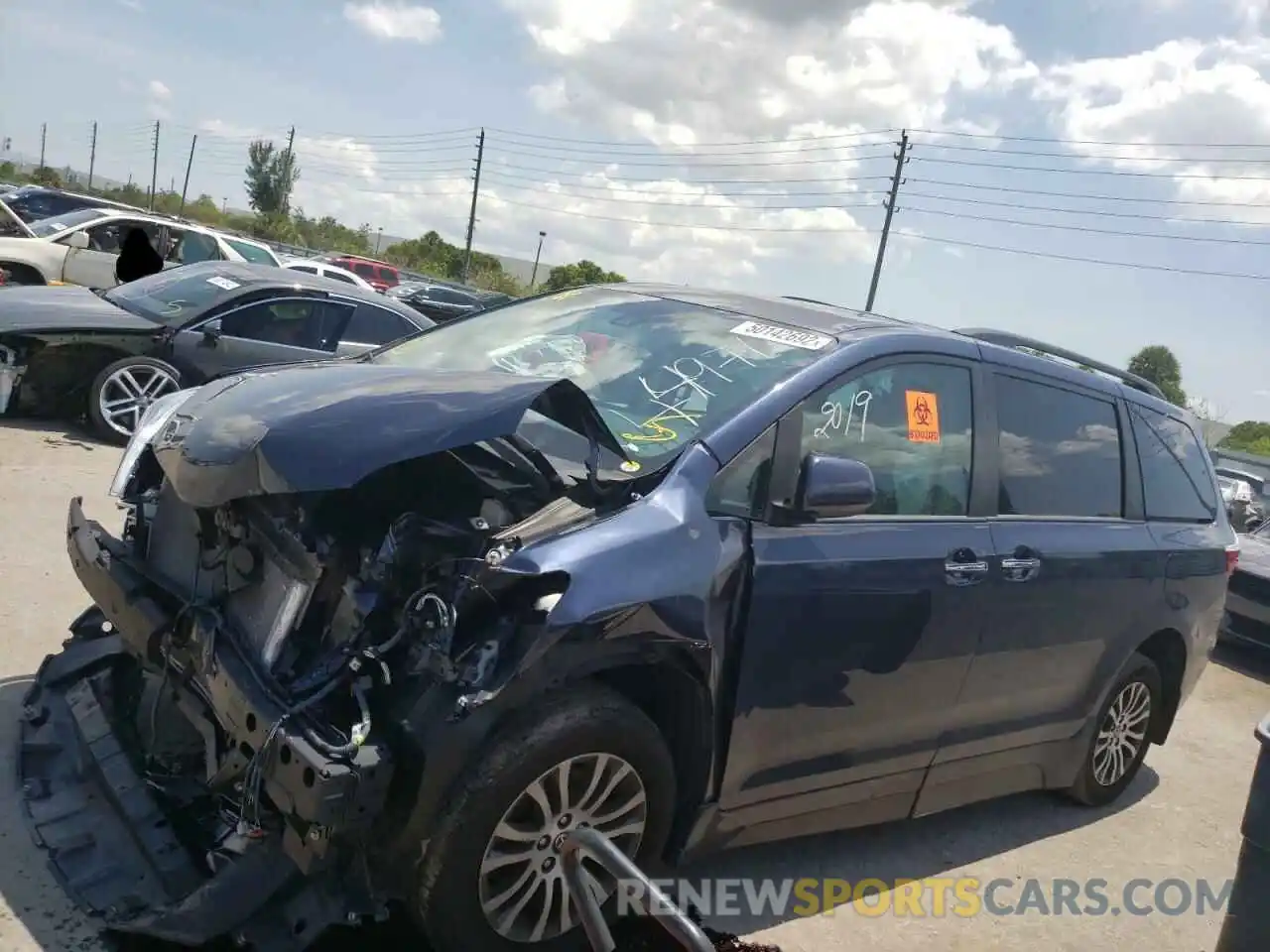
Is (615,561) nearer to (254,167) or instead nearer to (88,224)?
(88,224)

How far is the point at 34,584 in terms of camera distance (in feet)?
17.2

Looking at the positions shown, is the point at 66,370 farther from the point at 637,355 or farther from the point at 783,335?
the point at 783,335

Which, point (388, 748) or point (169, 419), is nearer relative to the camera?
point (388, 748)

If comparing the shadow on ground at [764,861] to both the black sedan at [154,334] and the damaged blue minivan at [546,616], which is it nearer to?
the damaged blue minivan at [546,616]

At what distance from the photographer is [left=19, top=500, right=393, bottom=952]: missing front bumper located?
8.34 feet

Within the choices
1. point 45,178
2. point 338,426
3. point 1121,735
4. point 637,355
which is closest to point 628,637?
point 338,426

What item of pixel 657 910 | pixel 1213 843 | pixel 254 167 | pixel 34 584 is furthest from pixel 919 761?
pixel 254 167

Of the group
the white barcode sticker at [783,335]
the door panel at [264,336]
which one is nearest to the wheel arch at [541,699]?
the white barcode sticker at [783,335]

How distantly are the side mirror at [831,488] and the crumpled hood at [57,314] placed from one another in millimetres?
6592

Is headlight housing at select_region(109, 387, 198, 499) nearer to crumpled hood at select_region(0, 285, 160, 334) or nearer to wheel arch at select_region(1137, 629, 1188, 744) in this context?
wheel arch at select_region(1137, 629, 1188, 744)

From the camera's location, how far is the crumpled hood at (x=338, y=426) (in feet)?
9.45

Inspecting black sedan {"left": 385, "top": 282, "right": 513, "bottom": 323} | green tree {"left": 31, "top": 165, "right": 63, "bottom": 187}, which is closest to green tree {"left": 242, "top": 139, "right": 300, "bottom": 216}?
green tree {"left": 31, "top": 165, "right": 63, "bottom": 187}

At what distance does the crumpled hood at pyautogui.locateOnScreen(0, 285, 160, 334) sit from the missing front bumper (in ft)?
15.5

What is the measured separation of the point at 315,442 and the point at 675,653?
114 centimetres
